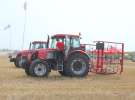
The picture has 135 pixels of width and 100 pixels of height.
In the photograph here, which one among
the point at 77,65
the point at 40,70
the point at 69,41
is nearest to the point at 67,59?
the point at 77,65

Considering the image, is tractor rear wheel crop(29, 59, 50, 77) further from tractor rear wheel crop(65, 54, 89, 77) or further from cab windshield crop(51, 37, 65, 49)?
cab windshield crop(51, 37, 65, 49)

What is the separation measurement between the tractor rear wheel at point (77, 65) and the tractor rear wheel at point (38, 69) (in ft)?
4.07

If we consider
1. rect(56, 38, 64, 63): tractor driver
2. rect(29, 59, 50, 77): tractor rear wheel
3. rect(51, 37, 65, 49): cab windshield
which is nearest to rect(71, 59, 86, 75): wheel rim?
rect(56, 38, 64, 63): tractor driver

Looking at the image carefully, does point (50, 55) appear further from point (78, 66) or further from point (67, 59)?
point (78, 66)

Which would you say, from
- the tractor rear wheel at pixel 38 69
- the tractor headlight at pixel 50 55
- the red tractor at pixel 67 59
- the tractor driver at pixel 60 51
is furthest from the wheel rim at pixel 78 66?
the tractor rear wheel at pixel 38 69

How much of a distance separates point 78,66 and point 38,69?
2.28m

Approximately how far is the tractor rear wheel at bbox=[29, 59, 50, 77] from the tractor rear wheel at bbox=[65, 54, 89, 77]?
1.24 metres

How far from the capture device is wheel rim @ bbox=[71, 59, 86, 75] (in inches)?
1024

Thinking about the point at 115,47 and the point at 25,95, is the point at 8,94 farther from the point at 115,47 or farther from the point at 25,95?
the point at 115,47

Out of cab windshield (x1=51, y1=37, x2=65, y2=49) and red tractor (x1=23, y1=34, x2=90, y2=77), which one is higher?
cab windshield (x1=51, y1=37, x2=65, y2=49)

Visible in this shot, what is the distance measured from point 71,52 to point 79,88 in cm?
666

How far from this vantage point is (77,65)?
2625 cm

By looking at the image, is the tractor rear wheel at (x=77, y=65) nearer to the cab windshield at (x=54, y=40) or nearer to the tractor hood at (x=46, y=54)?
the tractor hood at (x=46, y=54)

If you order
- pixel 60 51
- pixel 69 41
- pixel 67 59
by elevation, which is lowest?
pixel 67 59
